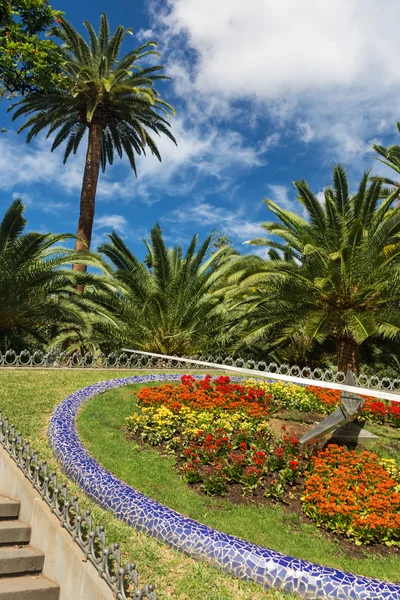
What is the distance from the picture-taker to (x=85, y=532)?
Result: 4074mm

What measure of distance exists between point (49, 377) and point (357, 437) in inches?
232

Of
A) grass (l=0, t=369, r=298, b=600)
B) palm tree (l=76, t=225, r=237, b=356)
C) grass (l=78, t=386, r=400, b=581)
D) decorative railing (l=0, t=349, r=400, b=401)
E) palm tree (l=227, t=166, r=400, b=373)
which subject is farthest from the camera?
palm tree (l=76, t=225, r=237, b=356)

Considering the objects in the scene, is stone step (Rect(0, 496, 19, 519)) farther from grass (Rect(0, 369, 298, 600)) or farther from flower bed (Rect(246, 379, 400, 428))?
flower bed (Rect(246, 379, 400, 428))

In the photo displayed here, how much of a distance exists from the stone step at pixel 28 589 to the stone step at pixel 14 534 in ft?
1.40

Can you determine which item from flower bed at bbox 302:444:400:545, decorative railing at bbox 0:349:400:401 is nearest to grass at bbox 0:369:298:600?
flower bed at bbox 302:444:400:545

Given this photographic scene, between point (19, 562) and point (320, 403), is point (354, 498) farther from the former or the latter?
point (320, 403)

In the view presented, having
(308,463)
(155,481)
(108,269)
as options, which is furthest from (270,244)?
(155,481)

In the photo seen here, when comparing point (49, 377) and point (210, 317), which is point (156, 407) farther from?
point (210, 317)

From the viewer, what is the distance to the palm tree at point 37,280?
1148cm

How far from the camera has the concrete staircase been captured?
12.6 ft

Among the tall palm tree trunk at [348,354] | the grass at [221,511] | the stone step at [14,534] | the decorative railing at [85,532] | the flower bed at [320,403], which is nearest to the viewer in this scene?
the decorative railing at [85,532]

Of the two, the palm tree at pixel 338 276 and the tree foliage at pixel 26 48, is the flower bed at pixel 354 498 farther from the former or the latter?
the tree foliage at pixel 26 48

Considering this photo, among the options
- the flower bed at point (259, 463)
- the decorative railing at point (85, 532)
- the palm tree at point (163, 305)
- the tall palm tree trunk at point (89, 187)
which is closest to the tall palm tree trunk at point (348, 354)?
the palm tree at point (163, 305)

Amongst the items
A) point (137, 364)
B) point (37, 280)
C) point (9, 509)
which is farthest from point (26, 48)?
point (9, 509)
